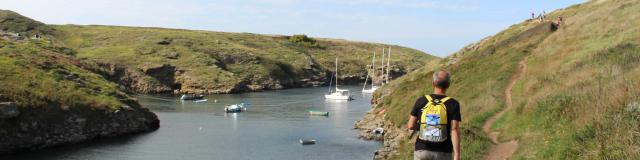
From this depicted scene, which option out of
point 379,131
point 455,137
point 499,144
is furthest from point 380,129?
point 455,137

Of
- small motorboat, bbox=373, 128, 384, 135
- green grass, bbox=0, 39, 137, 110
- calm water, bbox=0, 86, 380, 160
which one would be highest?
green grass, bbox=0, 39, 137, 110

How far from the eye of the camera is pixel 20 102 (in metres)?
74.9

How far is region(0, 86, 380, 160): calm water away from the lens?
221 feet

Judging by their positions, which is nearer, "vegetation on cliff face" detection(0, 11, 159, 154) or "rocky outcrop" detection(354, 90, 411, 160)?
"rocky outcrop" detection(354, 90, 411, 160)

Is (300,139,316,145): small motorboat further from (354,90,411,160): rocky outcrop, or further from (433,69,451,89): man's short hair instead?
(433,69,451,89): man's short hair

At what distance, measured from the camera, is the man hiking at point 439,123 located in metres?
12.4

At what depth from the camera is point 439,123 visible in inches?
487

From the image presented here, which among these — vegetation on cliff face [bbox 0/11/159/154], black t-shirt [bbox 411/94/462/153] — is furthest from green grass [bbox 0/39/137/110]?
black t-shirt [bbox 411/94/462/153]

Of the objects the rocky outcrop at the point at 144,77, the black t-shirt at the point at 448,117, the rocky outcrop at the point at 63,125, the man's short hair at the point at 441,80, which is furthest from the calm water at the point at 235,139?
the rocky outcrop at the point at 144,77

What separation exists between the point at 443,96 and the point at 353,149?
5722cm

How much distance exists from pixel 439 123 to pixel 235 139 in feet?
224

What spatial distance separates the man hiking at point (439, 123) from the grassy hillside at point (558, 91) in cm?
502

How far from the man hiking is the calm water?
5223cm

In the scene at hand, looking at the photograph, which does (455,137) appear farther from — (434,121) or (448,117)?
(434,121)
